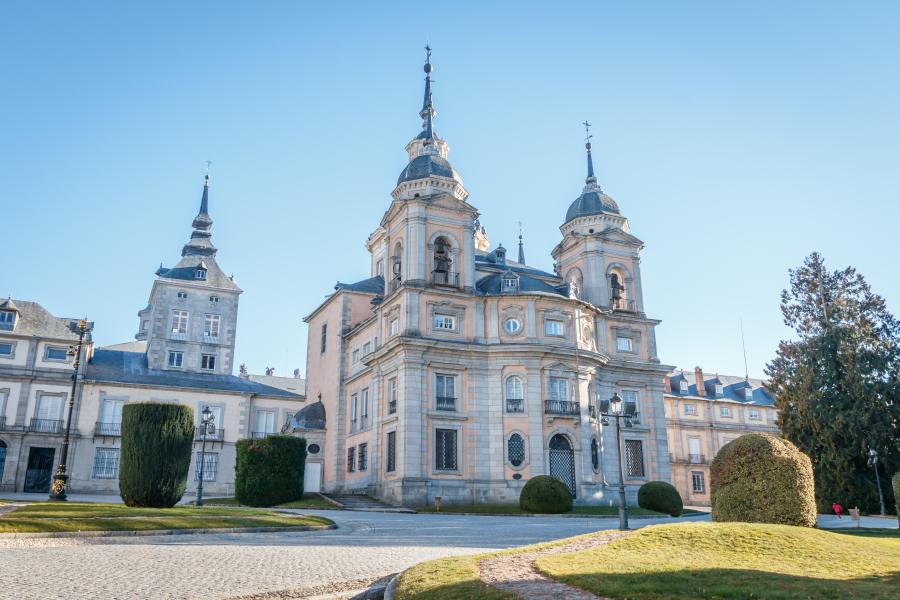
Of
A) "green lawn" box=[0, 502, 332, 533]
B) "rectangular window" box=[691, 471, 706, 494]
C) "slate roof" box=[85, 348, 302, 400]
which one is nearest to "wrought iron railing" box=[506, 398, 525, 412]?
"green lawn" box=[0, 502, 332, 533]

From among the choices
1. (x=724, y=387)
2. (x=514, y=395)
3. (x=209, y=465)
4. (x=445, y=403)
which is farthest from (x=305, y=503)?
(x=724, y=387)

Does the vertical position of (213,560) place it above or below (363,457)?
below

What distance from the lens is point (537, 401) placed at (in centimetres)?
3906

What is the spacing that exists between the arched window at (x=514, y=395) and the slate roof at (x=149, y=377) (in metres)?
21.0

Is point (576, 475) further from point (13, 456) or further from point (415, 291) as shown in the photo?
point (13, 456)

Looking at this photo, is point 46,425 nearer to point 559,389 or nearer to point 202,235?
point 202,235

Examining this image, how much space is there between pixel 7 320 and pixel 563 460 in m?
37.8

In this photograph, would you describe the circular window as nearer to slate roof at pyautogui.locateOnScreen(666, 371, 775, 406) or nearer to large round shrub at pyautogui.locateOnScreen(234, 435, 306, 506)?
large round shrub at pyautogui.locateOnScreen(234, 435, 306, 506)

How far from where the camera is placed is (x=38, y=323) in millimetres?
49344

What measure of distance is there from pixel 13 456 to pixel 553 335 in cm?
3434

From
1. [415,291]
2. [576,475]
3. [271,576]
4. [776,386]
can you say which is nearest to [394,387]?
[415,291]

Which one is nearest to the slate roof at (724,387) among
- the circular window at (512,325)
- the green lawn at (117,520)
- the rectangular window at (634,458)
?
the rectangular window at (634,458)

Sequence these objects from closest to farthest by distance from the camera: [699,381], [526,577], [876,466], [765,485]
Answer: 1. [526,577]
2. [765,485]
3. [876,466]
4. [699,381]

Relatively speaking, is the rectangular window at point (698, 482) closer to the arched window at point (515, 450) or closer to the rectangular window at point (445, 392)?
the arched window at point (515, 450)
